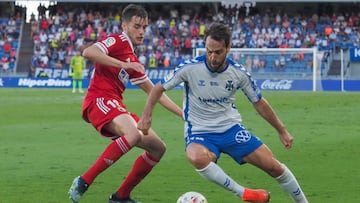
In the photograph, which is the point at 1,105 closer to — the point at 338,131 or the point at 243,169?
the point at 338,131

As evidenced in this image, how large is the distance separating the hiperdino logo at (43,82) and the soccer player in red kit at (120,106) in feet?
134

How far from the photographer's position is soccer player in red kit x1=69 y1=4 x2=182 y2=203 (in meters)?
9.48

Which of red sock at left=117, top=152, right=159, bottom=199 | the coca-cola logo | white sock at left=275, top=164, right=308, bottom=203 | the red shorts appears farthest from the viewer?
the coca-cola logo

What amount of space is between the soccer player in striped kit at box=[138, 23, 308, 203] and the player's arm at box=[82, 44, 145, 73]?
61 cm

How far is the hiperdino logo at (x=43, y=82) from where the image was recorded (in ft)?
166

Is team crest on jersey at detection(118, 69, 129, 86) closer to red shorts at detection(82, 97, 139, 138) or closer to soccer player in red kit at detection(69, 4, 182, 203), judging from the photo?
soccer player in red kit at detection(69, 4, 182, 203)

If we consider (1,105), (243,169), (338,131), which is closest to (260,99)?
(243,169)

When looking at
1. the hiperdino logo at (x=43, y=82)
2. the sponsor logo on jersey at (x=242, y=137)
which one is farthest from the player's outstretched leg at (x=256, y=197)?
the hiperdino logo at (x=43, y=82)

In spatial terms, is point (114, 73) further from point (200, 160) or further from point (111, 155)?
point (200, 160)

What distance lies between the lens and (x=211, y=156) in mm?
8445

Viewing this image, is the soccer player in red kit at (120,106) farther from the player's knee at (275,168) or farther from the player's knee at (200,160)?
the player's knee at (275,168)

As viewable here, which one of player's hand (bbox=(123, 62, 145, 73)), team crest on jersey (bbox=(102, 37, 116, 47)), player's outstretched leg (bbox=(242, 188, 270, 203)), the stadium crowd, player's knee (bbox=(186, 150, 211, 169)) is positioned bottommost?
the stadium crowd

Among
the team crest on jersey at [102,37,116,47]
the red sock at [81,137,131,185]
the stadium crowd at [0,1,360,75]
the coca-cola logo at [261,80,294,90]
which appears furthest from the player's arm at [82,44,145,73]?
the stadium crowd at [0,1,360,75]

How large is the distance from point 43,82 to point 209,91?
43.4 metres
